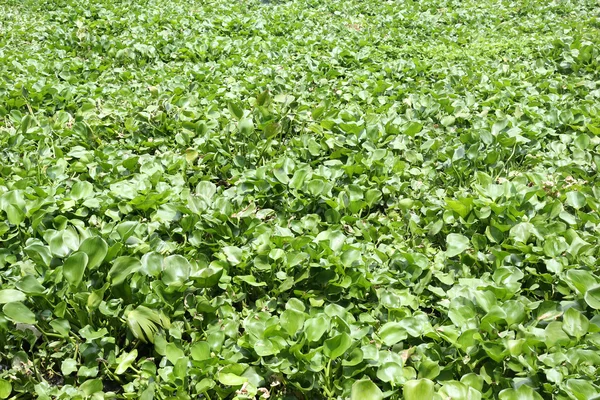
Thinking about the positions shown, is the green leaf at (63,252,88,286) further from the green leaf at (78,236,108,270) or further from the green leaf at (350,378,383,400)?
the green leaf at (350,378,383,400)

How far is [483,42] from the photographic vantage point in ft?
20.3

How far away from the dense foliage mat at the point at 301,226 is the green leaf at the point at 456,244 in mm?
12

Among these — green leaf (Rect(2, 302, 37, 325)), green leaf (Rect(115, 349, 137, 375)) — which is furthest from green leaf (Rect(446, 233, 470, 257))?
green leaf (Rect(2, 302, 37, 325))

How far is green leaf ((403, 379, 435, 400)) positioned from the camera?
188cm

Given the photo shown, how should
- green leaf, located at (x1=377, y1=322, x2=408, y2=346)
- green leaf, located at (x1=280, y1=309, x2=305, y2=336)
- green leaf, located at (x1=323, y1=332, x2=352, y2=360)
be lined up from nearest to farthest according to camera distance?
green leaf, located at (x1=323, y1=332, x2=352, y2=360) < green leaf, located at (x1=280, y1=309, x2=305, y2=336) < green leaf, located at (x1=377, y1=322, x2=408, y2=346)

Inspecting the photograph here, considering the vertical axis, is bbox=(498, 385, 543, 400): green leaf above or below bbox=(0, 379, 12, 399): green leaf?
above

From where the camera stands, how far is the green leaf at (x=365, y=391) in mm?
1925

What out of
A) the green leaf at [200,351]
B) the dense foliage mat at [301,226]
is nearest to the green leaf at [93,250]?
the dense foliage mat at [301,226]

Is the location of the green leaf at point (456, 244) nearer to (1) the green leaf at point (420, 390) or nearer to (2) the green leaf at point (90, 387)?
(1) the green leaf at point (420, 390)

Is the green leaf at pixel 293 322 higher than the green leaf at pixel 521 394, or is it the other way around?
the green leaf at pixel 293 322

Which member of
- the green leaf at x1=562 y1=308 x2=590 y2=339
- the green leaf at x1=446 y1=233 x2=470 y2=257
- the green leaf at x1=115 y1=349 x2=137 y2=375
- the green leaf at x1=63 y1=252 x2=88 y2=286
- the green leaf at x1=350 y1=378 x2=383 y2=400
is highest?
the green leaf at x1=63 y1=252 x2=88 y2=286

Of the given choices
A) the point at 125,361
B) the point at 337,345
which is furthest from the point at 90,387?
the point at 337,345

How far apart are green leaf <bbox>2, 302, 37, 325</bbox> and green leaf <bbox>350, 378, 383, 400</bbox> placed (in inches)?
53.8

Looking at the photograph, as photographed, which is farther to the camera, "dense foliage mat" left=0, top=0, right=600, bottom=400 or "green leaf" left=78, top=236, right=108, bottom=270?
"green leaf" left=78, top=236, right=108, bottom=270
